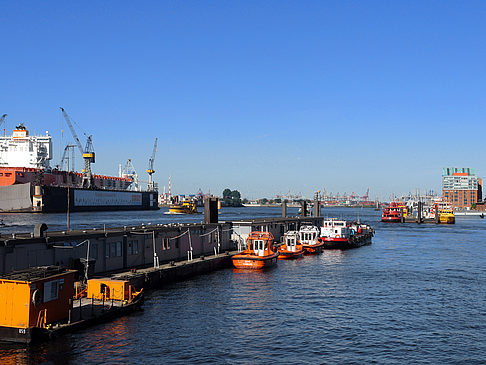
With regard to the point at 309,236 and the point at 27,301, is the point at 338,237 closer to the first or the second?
the point at 309,236

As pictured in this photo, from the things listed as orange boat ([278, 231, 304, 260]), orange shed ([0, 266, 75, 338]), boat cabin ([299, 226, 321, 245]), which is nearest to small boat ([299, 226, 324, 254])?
boat cabin ([299, 226, 321, 245])

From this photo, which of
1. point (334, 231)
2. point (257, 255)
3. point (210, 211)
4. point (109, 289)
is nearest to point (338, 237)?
point (334, 231)

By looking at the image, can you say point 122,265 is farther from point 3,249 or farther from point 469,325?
point 469,325

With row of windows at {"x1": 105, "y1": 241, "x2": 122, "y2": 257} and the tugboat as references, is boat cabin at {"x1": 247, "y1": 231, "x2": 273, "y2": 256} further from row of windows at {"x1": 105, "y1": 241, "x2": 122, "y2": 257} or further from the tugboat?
the tugboat

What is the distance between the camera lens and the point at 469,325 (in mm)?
35969

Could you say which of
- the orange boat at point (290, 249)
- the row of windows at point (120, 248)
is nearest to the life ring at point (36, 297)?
the row of windows at point (120, 248)

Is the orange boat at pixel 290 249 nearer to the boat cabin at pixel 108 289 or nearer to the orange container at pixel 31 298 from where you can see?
the boat cabin at pixel 108 289

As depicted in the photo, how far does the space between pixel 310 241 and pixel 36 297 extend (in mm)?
59126

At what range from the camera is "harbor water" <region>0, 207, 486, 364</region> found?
28484 mm

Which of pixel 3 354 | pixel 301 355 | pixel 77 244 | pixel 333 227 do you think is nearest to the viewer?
pixel 3 354

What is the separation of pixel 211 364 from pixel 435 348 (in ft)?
44.9

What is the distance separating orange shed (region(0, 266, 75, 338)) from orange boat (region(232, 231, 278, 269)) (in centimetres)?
3186

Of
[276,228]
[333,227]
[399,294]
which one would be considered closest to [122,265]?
[399,294]

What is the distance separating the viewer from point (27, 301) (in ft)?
91.4
